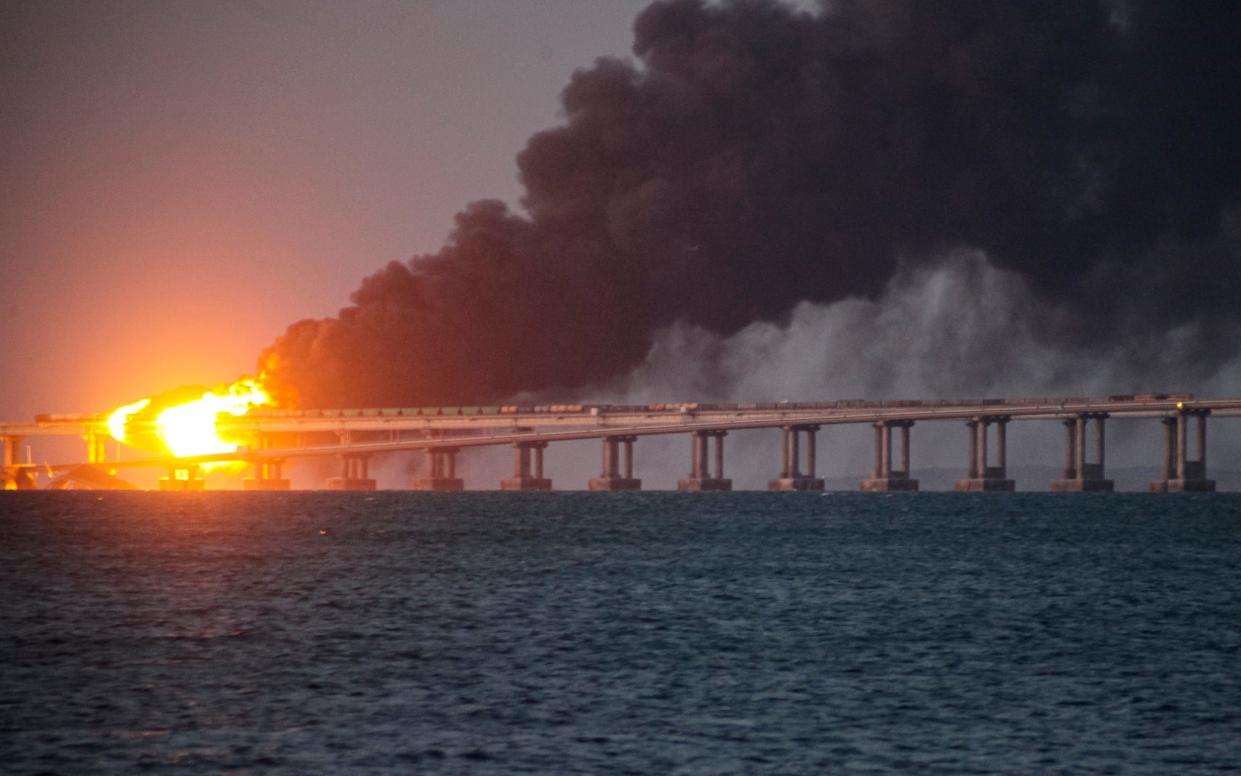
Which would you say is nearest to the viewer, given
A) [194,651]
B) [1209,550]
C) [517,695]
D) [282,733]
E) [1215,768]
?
[1215,768]

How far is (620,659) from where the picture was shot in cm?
5625

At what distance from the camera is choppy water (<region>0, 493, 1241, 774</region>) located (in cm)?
4200

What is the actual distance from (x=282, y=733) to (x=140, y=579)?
45946 mm

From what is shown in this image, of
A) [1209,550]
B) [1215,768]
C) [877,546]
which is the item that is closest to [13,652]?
[1215,768]

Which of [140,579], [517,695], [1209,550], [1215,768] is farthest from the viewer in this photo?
[1209,550]

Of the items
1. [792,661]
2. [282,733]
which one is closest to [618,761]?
[282,733]

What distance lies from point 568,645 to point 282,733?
55.6 ft

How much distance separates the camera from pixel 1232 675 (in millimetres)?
53938

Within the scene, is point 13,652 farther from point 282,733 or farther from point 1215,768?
point 1215,768

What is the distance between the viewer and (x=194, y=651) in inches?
2311

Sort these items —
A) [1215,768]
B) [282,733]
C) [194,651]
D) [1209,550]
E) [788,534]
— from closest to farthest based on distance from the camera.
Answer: [1215,768] < [282,733] < [194,651] < [1209,550] < [788,534]

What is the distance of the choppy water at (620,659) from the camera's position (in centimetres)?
4200

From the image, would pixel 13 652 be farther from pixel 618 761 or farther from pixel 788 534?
pixel 788 534

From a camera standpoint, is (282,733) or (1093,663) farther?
(1093,663)
